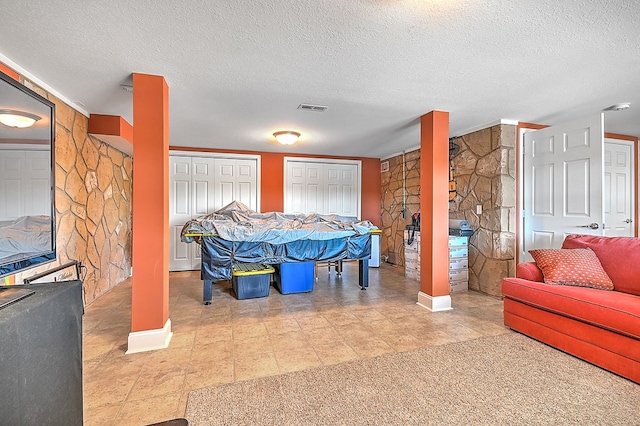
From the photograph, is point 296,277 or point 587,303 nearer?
point 587,303

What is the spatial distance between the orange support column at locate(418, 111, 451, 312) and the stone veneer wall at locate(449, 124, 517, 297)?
3.34ft

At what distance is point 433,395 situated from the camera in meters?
1.80

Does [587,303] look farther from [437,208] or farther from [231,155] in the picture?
[231,155]

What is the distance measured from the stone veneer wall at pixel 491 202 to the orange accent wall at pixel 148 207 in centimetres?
404

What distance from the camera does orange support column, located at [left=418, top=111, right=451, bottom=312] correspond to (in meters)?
3.37

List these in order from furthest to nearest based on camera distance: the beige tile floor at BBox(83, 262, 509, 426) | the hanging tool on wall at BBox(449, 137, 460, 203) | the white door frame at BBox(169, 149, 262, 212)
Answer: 1. the white door frame at BBox(169, 149, 262, 212)
2. the hanging tool on wall at BBox(449, 137, 460, 203)
3. the beige tile floor at BBox(83, 262, 509, 426)

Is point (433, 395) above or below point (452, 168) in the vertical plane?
below

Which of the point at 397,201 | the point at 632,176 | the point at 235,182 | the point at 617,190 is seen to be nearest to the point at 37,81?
the point at 235,182

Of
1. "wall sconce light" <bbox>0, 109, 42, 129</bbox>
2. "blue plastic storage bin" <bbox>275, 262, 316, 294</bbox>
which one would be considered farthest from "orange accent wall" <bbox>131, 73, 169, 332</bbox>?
"blue plastic storage bin" <bbox>275, 262, 316, 294</bbox>

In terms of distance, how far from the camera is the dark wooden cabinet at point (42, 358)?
2.63ft

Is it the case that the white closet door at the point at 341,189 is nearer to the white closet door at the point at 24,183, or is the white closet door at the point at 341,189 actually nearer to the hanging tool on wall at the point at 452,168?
the hanging tool on wall at the point at 452,168

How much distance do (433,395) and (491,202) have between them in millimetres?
3054

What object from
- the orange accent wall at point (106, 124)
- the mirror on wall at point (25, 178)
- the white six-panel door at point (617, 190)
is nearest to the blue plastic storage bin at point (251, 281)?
the orange accent wall at point (106, 124)

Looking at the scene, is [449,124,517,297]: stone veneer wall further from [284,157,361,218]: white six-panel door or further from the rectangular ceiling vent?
[284,157,361,218]: white six-panel door
